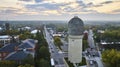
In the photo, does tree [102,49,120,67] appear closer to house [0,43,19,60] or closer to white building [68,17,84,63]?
white building [68,17,84,63]

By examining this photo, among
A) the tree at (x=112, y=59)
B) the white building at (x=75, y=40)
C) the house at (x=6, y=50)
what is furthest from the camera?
the white building at (x=75, y=40)

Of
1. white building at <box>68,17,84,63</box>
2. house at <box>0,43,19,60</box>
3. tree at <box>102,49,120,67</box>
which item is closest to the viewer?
tree at <box>102,49,120,67</box>

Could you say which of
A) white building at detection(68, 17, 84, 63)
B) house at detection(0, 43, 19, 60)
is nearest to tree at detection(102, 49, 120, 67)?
white building at detection(68, 17, 84, 63)

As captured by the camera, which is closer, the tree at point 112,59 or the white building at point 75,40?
the tree at point 112,59

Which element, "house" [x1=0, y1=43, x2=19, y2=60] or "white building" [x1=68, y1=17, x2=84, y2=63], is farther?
"white building" [x1=68, y1=17, x2=84, y2=63]

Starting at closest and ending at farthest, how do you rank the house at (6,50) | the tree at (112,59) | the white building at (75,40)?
1. the tree at (112,59)
2. the house at (6,50)
3. the white building at (75,40)

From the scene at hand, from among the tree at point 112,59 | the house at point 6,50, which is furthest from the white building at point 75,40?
the house at point 6,50

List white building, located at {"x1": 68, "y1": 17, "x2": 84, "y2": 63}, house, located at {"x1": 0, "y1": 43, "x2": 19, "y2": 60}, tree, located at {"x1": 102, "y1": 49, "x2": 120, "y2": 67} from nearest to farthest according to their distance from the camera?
tree, located at {"x1": 102, "y1": 49, "x2": 120, "y2": 67}, house, located at {"x1": 0, "y1": 43, "x2": 19, "y2": 60}, white building, located at {"x1": 68, "y1": 17, "x2": 84, "y2": 63}

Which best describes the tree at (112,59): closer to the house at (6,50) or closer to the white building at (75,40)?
the white building at (75,40)

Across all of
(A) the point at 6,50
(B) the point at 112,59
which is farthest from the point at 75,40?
(A) the point at 6,50

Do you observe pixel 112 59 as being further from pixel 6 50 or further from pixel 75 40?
pixel 6 50

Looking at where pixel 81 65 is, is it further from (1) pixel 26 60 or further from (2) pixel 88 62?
(1) pixel 26 60

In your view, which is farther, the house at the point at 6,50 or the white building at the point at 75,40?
the white building at the point at 75,40
